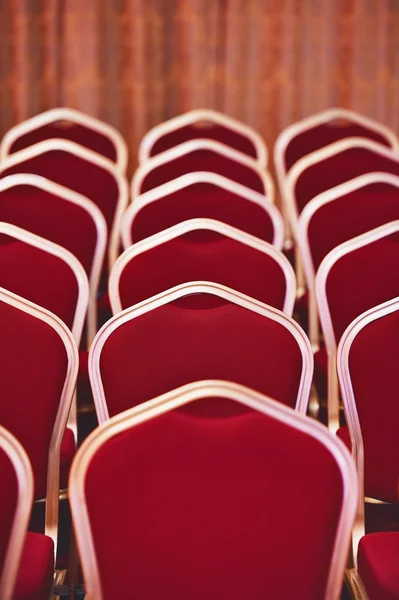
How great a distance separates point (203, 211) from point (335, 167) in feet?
2.85

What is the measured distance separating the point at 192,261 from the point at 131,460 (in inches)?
41.6

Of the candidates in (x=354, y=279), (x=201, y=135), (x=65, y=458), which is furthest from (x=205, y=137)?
(x=65, y=458)

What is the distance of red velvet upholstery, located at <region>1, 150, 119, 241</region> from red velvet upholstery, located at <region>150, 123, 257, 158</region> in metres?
0.58

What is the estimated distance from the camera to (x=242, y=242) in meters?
2.53

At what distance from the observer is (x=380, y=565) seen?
6.10ft

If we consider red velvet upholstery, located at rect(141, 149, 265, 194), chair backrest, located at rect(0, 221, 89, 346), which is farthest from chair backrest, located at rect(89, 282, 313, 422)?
red velvet upholstery, located at rect(141, 149, 265, 194)

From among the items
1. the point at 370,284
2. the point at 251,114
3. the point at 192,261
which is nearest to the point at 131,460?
the point at 192,261

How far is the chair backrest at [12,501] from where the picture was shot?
1.50m

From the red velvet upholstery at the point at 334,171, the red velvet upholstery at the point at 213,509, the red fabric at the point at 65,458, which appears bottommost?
the red fabric at the point at 65,458

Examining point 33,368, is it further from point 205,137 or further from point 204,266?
point 205,137

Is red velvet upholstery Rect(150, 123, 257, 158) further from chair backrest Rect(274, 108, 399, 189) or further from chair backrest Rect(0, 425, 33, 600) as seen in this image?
chair backrest Rect(0, 425, 33, 600)

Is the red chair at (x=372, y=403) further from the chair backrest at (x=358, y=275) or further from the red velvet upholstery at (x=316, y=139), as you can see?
the red velvet upholstery at (x=316, y=139)

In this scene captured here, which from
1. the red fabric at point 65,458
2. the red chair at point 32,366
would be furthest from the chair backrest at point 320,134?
the red chair at point 32,366

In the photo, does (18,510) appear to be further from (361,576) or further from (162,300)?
(361,576)
